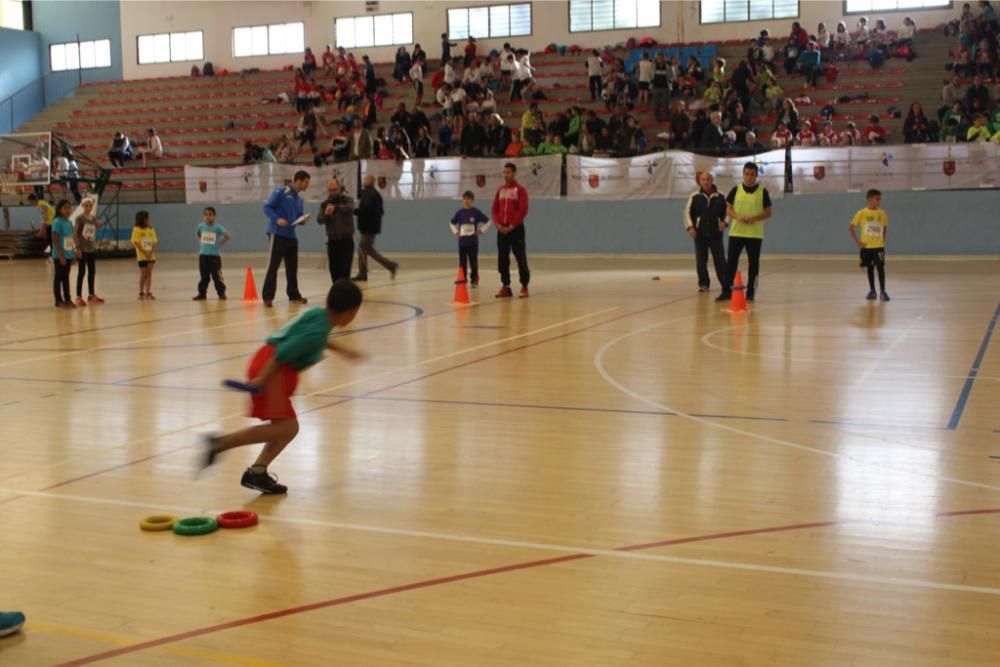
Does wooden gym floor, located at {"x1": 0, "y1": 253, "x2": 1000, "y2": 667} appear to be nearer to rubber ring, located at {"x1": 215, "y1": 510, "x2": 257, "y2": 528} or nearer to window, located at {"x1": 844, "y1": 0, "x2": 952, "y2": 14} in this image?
rubber ring, located at {"x1": 215, "y1": 510, "x2": 257, "y2": 528}

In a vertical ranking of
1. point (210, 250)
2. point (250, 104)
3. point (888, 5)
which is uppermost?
point (888, 5)

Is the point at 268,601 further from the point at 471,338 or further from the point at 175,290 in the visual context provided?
the point at 175,290

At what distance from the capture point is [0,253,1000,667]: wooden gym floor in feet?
13.5

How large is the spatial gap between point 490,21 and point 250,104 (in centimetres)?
864

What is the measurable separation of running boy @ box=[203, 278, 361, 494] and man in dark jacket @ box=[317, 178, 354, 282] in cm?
1043

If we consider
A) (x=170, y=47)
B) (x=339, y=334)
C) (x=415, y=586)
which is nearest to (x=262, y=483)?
(x=415, y=586)

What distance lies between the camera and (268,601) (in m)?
4.50

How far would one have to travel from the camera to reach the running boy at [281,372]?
5.84m

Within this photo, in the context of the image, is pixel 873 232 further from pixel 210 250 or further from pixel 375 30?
pixel 375 30

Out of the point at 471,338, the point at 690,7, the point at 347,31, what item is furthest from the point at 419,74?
the point at 471,338

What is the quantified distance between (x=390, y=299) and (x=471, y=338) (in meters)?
5.05

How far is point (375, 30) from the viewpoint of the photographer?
131ft

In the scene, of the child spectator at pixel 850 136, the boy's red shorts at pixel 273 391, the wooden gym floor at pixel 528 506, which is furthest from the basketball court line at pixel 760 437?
the child spectator at pixel 850 136

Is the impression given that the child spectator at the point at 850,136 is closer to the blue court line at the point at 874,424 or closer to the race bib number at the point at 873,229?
the race bib number at the point at 873,229
